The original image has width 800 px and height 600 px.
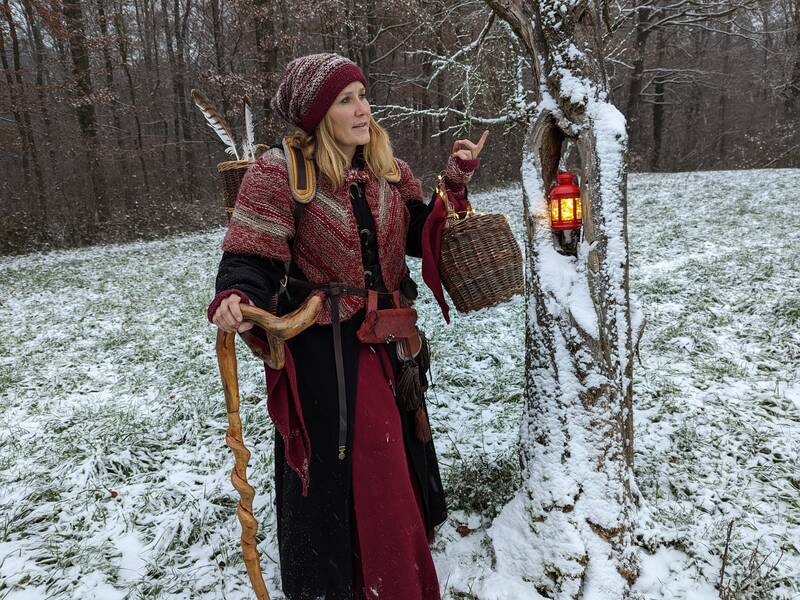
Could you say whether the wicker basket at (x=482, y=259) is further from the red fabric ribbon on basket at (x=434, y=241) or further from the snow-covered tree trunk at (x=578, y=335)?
the snow-covered tree trunk at (x=578, y=335)

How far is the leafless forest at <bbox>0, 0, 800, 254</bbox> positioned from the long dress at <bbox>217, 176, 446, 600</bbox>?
4.64 m

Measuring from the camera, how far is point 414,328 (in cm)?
234

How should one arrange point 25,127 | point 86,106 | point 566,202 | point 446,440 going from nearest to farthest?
point 566,202 < point 446,440 < point 25,127 < point 86,106

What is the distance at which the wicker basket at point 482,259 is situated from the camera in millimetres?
2104

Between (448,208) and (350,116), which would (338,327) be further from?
(350,116)

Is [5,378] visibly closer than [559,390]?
No

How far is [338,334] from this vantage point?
211cm

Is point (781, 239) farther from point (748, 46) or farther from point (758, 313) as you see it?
point (748, 46)

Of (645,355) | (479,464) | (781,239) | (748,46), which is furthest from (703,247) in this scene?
(748,46)

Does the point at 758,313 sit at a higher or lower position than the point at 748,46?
lower

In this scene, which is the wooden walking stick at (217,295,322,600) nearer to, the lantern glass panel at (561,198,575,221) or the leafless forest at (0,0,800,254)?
the lantern glass panel at (561,198,575,221)

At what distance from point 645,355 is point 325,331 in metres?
3.34

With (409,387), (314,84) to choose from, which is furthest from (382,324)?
(314,84)

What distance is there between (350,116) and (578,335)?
1.29 metres
